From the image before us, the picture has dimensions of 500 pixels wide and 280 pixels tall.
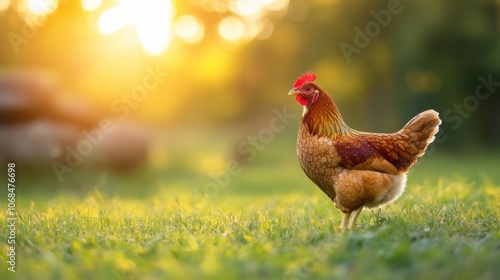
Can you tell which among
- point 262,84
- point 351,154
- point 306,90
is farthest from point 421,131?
point 262,84

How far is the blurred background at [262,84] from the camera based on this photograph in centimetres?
1396

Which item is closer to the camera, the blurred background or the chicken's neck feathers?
the chicken's neck feathers

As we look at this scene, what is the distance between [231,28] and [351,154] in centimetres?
2257

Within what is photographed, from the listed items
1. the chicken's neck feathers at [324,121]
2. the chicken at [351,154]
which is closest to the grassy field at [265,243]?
the chicken at [351,154]

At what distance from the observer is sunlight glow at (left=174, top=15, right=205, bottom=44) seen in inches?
1072

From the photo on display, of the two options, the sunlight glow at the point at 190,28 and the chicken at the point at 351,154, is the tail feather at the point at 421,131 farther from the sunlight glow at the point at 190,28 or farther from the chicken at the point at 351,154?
the sunlight glow at the point at 190,28

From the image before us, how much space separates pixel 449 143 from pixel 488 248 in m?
15.1

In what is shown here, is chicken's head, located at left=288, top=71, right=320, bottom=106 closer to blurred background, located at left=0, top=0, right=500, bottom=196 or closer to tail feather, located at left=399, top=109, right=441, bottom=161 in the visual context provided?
tail feather, located at left=399, top=109, right=441, bottom=161

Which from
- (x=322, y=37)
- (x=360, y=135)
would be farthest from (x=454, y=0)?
(x=360, y=135)

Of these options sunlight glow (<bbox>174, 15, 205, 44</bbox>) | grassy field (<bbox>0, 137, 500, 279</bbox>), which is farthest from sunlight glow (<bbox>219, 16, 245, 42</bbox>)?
grassy field (<bbox>0, 137, 500, 279</bbox>)

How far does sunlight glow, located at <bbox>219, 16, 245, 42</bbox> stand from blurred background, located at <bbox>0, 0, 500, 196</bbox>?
1.26 metres

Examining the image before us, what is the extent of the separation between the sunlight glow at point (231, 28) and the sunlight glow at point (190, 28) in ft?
3.60

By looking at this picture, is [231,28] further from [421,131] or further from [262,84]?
[421,131]

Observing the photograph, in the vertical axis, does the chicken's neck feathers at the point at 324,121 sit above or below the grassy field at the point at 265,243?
above
